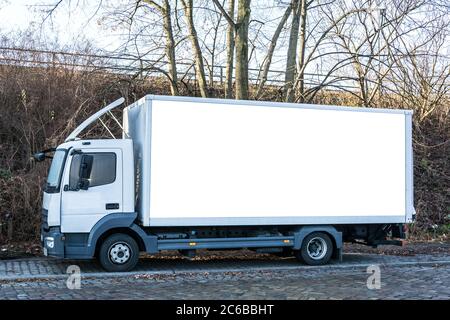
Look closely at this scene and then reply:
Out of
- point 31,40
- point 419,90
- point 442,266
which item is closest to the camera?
point 442,266

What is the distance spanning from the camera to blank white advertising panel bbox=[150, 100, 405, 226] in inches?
466

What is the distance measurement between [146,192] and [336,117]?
175 inches

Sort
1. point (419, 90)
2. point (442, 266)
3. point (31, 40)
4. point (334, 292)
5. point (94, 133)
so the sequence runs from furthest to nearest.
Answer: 1. point (419, 90)
2. point (31, 40)
3. point (94, 133)
4. point (442, 266)
5. point (334, 292)

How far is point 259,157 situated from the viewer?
12.4m

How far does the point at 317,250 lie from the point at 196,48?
8692 millimetres

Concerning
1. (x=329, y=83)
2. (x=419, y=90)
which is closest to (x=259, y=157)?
(x=329, y=83)

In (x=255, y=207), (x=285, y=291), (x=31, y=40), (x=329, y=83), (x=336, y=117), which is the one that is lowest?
(x=285, y=291)

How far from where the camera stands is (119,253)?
11.8 meters

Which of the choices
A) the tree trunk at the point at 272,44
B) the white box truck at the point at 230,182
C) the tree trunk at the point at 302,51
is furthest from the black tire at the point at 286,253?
the tree trunk at the point at 272,44

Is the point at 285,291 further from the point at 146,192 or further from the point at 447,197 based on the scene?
the point at 447,197

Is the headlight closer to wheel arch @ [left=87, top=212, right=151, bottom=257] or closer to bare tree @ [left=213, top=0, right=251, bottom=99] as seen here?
wheel arch @ [left=87, top=212, right=151, bottom=257]

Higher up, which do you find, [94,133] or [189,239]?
[94,133]

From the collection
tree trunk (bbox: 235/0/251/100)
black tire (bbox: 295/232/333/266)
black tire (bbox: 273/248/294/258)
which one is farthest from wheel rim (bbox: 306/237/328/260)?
tree trunk (bbox: 235/0/251/100)

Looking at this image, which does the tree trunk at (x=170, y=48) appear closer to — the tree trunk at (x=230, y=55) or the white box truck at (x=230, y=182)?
the tree trunk at (x=230, y=55)
